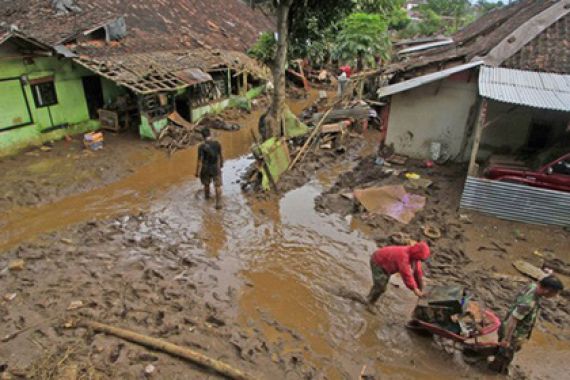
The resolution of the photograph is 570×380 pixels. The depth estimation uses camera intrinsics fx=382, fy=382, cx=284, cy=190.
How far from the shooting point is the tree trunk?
12.4 meters

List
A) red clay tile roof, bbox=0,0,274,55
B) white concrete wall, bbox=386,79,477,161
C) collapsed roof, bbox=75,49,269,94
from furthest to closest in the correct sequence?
red clay tile roof, bbox=0,0,274,55, collapsed roof, bbox=75,49,269,94, white concrete wall, bbox=386,79,477,161

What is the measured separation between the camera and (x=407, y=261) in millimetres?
5801

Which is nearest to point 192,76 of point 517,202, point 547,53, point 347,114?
point 347,114

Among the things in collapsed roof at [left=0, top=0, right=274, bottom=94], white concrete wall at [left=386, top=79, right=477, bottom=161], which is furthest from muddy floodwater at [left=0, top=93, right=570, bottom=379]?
collapsed roof at [left=0, top=0, right=274, bottom=94]

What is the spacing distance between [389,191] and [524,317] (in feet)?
18.7

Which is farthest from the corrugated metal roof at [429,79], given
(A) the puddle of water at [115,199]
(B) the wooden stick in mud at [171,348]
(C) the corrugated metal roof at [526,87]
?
(B) the wooden stick in mud at [171,348]

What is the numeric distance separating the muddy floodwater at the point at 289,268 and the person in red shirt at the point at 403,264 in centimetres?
86

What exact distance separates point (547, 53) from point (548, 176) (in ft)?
14.0

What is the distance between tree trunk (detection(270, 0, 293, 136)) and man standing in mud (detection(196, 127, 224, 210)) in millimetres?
3976

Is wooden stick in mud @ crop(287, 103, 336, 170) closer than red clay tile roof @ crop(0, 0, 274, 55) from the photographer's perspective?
Yes

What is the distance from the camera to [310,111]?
2023 centimetres

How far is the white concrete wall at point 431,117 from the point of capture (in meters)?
12.0

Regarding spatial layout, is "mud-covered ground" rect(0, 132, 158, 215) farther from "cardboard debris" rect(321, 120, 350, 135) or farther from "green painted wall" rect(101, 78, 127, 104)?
"cardboard debris" rect(321, 120, 350, 135)

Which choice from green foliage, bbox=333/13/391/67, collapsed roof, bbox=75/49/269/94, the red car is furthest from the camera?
green foliage, bbox=333/13/391/67
